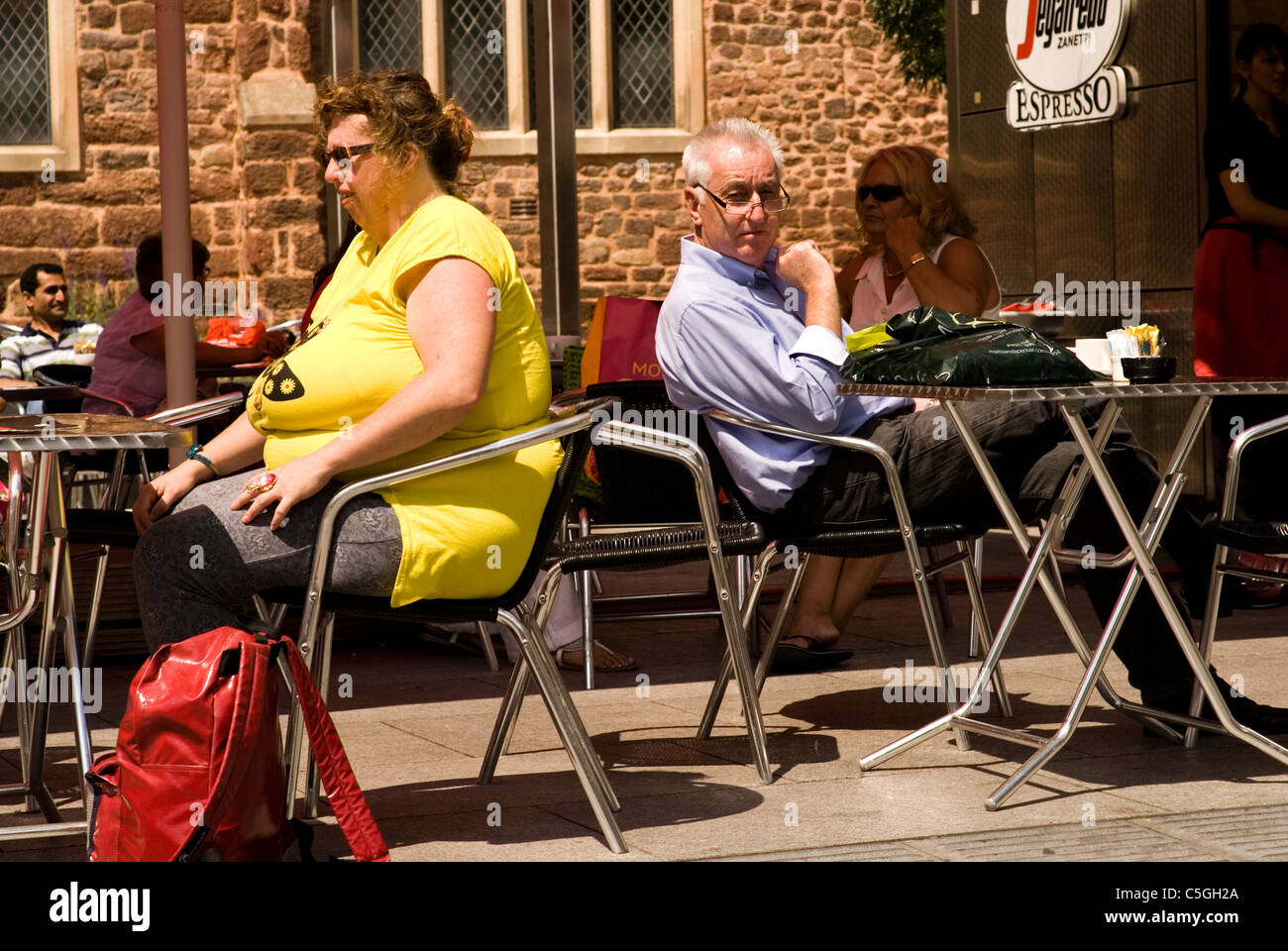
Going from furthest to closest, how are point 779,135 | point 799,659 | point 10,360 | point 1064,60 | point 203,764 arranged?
point 779,135 < point 1064,60 < point 10,360 < point 799,659 < point 203,764

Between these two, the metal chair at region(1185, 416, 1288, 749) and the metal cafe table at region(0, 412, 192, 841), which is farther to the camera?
the metal chair at region(1185, 416, 1288, 749)

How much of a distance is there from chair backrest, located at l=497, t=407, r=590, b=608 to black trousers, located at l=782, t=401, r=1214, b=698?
87 centimetres

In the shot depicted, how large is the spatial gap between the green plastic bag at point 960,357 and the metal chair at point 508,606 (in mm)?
709

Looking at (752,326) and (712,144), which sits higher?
(712,144)

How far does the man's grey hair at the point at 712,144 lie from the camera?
431 cm

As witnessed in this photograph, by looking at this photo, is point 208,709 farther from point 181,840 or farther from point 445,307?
point 445,307

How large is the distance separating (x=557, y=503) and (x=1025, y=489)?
4.28 feet

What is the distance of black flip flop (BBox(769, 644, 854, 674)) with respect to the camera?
17.2 feet

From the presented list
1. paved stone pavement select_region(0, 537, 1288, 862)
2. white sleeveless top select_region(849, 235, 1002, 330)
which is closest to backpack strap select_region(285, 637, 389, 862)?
paved stone pavement select_region(0, 537, 1288, 862)

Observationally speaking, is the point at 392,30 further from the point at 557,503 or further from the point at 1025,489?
the point at 557,503

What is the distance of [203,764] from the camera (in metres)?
2.96

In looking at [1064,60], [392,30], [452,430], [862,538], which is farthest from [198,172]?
[452,430]
